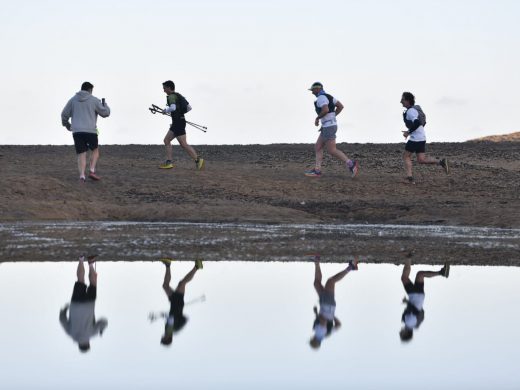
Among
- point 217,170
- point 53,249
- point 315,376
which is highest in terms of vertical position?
point 217,170

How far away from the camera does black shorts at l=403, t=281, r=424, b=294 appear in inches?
364

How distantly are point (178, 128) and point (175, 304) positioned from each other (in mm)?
14406

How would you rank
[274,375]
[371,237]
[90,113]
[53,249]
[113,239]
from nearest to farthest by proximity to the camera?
[274,375]
[53,249]
[113,239]
[371,237]
[90,113]

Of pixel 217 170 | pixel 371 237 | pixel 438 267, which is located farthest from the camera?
pixel 217 170

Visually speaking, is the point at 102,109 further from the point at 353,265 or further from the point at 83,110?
the point at 353,265

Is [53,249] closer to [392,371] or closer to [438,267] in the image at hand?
[438,267]

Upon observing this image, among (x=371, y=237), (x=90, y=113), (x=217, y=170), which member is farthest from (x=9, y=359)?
(x=217, y=170)

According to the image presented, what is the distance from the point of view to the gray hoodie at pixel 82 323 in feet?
22.8

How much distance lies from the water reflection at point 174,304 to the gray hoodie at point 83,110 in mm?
9803

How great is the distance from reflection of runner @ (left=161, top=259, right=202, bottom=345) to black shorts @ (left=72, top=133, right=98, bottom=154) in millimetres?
9887

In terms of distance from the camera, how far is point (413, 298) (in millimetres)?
8852

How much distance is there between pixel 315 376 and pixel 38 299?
3220 mm

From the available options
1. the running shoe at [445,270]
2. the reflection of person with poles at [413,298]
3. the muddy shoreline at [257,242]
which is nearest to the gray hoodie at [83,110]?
the muddy shoreline at [257,242]

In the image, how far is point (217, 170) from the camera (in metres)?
24.1
